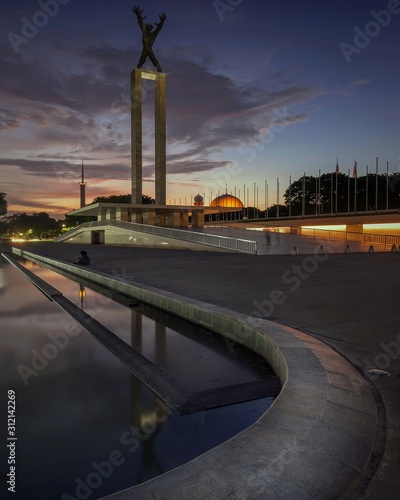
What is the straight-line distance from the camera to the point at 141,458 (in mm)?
3322

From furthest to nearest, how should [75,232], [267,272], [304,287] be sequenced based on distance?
[75,232] → [267,272] → [304,287]

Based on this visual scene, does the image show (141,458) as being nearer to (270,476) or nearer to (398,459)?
(270,476)

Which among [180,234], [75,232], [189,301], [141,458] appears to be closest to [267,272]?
[189,301]

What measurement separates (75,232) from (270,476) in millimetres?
59268

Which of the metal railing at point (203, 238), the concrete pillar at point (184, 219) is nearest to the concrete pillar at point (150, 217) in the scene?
the concrete pillar at point (184, 219)

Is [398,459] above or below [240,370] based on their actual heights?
above

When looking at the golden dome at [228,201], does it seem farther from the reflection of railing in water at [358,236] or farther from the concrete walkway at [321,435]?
the concrete walkway at [321,435]

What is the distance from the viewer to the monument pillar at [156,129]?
53.8m

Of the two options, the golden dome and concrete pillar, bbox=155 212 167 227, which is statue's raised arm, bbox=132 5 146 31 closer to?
concrete pillar, bbox=155 212 167 227

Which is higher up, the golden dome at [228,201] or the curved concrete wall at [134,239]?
the golden dome at [228,201]

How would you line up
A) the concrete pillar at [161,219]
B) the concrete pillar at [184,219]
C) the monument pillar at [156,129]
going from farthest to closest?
1. the concrete pillar at [184,219]
2. the concrete pillar at [161,219]
3. the monument pillar at [156,129]

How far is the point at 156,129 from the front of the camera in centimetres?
5469

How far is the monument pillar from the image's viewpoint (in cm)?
5381

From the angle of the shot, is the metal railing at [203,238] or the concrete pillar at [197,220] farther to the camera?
the concrete pillar at [197,220]
